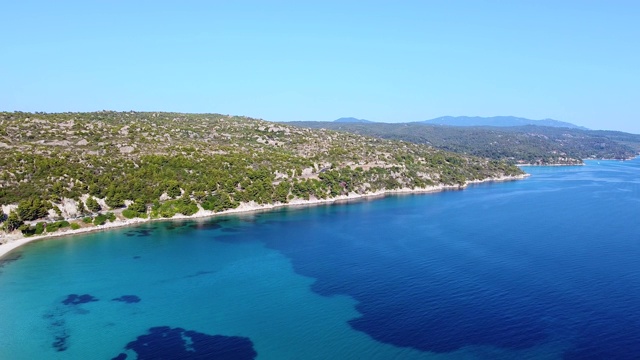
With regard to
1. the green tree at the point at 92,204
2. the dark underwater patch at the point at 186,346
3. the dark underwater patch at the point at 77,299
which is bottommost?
the dark underwater patch at the point at 186,346

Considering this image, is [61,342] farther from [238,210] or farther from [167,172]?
[167,172]

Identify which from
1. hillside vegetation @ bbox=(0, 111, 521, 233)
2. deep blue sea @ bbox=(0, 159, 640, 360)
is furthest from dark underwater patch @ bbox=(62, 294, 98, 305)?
hillside vegetation @ bbox=(0, 111, 521, 233)

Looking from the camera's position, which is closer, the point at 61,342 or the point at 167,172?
the point at 61,342

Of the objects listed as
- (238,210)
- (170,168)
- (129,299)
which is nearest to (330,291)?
(129,299)

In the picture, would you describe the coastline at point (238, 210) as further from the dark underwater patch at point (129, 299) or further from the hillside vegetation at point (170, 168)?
the dark underwater patch at point (129, 299)

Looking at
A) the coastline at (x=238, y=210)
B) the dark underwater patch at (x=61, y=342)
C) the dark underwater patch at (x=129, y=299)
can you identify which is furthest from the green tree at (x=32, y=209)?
the dark underwater patch at (x=61, y=342)

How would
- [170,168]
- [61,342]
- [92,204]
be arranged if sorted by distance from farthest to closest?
1. [170,168]
2. [92,204]
3. [61,342]

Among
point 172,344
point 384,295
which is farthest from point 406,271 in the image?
point 172,344
